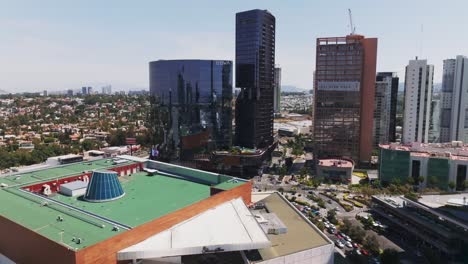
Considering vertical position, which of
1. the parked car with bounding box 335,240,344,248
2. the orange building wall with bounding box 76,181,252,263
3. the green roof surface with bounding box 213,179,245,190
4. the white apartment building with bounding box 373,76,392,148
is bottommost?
the parked car with bounding box 335,240,344,248

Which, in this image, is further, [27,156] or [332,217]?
[27,156]

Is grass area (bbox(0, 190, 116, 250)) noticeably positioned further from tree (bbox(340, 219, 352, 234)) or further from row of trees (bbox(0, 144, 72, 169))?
row of trees (bbox(0, 144, 72, 169))

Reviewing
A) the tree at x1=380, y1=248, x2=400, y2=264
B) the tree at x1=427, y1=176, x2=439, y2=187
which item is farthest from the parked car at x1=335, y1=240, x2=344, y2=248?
the tree at x1=427, y1=176, x2=439, y2=187

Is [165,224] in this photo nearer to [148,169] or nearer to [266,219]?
[266,219]

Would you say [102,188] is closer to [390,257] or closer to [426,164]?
[390,257]

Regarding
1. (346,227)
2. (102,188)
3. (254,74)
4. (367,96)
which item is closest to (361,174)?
(367,96)

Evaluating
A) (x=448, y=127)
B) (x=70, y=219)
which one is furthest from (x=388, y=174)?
(x=70, y=219)

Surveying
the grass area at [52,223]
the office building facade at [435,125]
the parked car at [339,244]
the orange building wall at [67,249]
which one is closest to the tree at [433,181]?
the parked car at [339,244]
